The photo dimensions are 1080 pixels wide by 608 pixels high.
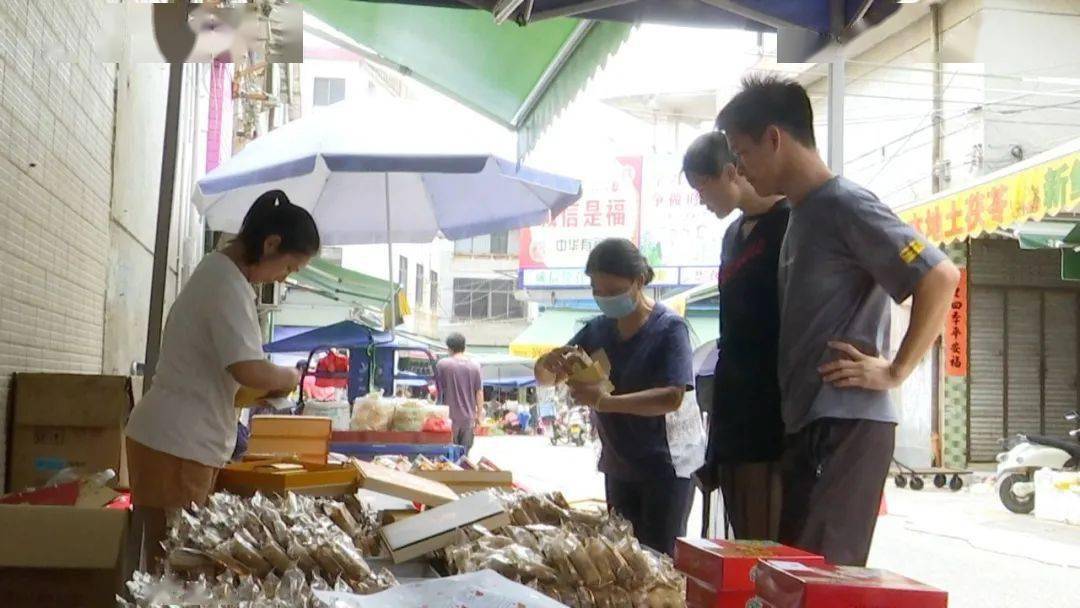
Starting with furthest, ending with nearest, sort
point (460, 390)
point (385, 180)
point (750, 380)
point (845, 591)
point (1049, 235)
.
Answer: point (1049, 235) → point (460, 390) → point (385, 180) → point (750, 380) → point (845, 591)

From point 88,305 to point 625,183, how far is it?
59.2ft

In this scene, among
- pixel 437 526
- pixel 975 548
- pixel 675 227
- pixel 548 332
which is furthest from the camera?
pixel 548 332

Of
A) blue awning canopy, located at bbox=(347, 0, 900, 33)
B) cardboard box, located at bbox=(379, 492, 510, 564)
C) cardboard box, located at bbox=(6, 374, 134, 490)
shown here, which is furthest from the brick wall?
cardboard box, located at bbox=(379, 492, 510, 564)

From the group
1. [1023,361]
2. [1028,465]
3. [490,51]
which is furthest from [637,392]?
[1023,361]

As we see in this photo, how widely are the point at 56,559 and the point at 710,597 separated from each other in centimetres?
140

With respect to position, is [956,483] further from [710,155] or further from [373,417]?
[710,155]

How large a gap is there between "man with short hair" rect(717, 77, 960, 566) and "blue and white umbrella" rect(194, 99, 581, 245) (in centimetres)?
298

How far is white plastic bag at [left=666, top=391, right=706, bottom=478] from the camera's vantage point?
10.8ft

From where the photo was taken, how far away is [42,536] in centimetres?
202

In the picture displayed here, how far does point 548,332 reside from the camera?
2459 cm

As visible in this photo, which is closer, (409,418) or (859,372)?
(859,372)

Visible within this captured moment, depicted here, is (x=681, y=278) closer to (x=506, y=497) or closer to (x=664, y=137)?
(x=664, y=137)

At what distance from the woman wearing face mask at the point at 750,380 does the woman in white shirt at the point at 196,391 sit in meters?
1.26

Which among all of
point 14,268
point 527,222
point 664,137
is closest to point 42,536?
point 14,268
